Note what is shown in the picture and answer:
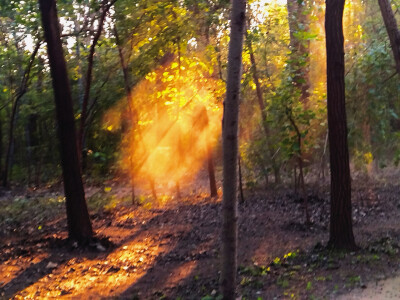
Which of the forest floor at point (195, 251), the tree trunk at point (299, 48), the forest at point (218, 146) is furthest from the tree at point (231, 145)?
the tree trunk at point (299, 48)

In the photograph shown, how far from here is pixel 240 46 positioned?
5.96m

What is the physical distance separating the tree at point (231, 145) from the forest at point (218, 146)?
0.02 metres

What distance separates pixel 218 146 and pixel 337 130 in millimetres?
12958

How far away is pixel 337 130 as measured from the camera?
27.7 feet

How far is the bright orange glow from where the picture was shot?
14.3 meters

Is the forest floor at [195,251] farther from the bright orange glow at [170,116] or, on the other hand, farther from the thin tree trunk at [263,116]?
the bright orange glow at [170,116]

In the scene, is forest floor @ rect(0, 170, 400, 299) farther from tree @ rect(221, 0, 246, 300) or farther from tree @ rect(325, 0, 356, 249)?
tree @ rect(221, 0, 246, 300)

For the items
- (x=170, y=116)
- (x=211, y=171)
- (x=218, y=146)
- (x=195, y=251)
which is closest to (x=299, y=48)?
(x=170, y=116)

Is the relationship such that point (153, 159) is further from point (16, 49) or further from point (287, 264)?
point (287, 264)

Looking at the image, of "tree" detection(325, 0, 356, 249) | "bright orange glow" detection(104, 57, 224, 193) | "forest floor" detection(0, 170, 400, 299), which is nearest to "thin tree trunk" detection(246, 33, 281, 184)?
"forest floor" detection(0, 170, 400, 299)

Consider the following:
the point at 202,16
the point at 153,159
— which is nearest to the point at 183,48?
the point at 202,16

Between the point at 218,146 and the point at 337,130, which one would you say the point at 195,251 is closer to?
the point at 337,130

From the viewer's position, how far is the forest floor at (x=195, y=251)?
764 cm

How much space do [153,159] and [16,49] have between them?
6.02m
